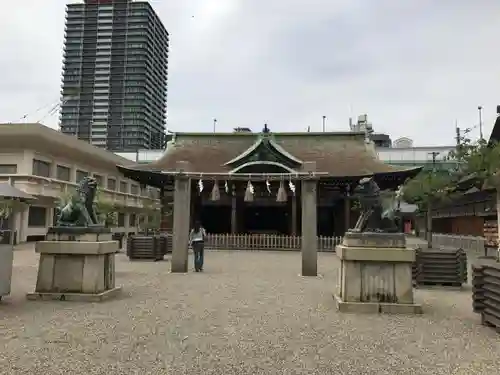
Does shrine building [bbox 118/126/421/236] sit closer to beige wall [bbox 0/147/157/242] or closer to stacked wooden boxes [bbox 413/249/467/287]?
beige wall [bbox 0/147/157/242]

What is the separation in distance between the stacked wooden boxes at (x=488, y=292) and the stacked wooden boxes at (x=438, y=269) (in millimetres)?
3565

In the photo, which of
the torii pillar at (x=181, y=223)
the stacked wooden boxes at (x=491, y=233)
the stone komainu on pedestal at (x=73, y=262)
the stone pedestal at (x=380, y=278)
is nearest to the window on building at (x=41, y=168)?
the torii pillar at (x=181, y=223)

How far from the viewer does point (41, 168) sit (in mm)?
29078

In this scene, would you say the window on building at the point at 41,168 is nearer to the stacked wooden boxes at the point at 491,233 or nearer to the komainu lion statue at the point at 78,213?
the komainu lion statue at the point at 78,213

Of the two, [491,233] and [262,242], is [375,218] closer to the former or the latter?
[262,242]

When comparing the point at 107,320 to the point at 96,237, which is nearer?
the point at 107,320

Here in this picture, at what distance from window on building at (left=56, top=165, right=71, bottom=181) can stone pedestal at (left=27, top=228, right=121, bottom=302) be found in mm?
24854

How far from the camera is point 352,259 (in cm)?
754

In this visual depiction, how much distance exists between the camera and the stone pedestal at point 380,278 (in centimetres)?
741

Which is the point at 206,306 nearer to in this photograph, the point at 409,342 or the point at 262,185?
the point at 409,342

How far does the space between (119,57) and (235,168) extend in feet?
147

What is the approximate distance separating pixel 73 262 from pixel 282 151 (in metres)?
18.3

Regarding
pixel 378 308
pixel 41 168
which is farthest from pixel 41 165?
pixel 378 308

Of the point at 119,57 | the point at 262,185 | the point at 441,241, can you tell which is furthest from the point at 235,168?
the point at 119,57
